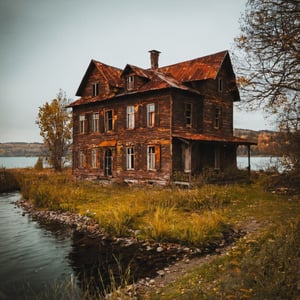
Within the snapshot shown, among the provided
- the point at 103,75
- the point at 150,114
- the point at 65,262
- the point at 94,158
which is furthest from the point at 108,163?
the point at 65,262

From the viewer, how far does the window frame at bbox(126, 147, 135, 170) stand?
24.8m

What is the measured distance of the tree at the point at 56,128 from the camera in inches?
1503

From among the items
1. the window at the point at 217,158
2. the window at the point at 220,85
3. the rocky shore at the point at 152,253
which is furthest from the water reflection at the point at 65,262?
the window at the point at 220,85

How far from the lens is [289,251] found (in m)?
5.90

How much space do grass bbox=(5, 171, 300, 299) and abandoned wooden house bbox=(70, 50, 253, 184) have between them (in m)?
3.39

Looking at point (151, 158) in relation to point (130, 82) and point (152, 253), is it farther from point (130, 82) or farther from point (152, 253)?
point (152, 253)

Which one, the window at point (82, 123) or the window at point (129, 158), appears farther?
the window at point (82, 123)

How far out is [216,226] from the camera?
1055 cm

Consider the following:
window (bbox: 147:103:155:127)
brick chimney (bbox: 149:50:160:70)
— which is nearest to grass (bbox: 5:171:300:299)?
window (bbox: 147:103:155:127)

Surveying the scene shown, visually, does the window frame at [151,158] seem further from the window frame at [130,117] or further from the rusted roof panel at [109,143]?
the rusted roof panel at [109,143]

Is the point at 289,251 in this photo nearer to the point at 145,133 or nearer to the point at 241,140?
the point at 145,133

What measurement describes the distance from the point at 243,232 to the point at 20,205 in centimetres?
1467

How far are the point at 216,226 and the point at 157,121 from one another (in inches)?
516

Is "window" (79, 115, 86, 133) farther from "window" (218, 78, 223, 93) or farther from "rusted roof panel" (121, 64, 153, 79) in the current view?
"window" (218, 78, 223, 93)
